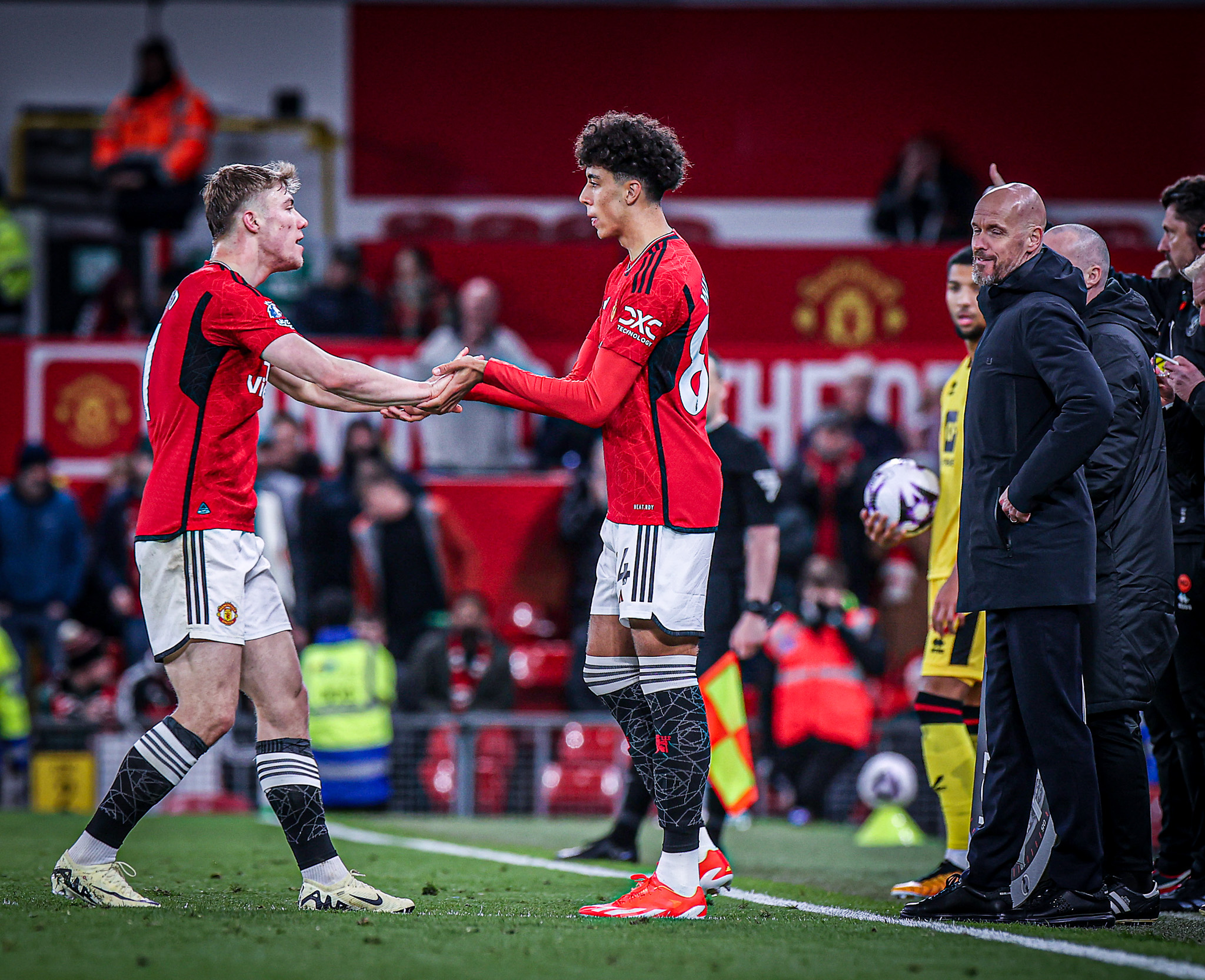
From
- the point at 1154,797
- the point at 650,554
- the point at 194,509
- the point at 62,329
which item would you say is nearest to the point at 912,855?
the point at 1154,797

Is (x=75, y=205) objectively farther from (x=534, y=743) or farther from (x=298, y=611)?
(x=534, y=743)

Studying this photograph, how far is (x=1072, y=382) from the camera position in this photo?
4.42m

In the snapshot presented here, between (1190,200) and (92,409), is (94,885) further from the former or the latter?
(92,409)

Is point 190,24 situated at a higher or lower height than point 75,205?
higher

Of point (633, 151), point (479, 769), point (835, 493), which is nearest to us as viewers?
point (633, 151)

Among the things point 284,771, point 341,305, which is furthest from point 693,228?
point 284,771

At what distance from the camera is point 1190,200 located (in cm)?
546

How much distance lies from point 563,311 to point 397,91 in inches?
229

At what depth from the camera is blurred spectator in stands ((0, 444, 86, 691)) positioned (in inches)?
440

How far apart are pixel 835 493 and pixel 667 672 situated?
698 cm

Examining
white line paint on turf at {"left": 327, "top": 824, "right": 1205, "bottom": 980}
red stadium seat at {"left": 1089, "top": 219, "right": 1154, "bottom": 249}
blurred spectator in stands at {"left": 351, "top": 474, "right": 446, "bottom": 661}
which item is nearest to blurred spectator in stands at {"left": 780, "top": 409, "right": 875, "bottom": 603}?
blurred spectator in stands at {"left": 351, "top": 474, "right": 446, "bottom": 661}

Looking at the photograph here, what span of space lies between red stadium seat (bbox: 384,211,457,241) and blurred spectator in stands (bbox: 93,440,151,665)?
4.80 metres

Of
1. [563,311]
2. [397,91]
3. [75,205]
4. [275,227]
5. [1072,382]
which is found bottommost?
[1072,382]

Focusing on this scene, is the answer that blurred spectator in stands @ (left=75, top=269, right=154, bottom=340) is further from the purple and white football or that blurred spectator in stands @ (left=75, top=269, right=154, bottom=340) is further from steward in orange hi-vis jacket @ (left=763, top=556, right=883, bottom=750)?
the purple and white football
